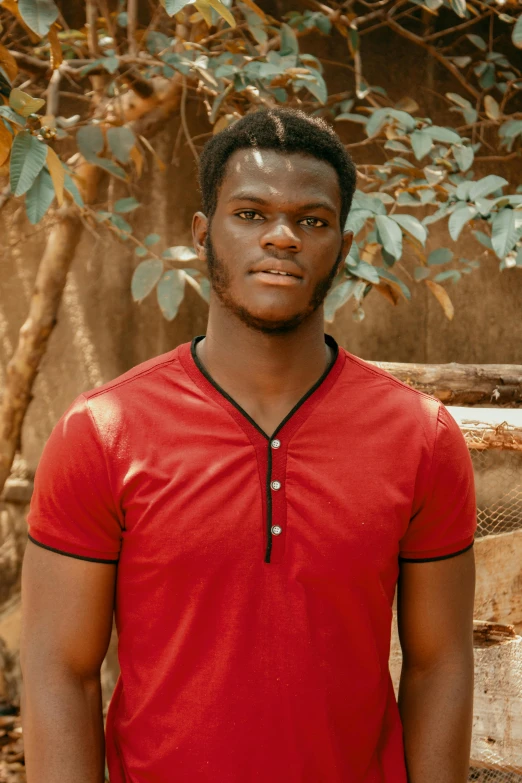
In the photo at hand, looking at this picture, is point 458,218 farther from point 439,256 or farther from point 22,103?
point 22,103

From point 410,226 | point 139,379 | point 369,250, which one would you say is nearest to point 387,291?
point 369,250

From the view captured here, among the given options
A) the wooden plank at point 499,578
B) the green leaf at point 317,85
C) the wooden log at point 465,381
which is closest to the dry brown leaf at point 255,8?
the green leaf at point 317,85

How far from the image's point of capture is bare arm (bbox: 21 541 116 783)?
4.49 feet

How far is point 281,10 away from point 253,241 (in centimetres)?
241

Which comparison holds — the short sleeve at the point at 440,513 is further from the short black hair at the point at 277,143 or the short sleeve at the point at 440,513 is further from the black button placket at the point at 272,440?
the short black hair at the point at 277,143

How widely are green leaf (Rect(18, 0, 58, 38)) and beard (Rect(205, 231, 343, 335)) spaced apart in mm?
944

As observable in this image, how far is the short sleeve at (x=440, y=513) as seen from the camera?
57.6 inches

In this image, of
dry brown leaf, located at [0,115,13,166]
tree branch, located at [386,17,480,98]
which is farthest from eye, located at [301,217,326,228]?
tree branch, located at [386,17,480,98]

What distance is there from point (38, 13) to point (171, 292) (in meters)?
0.89

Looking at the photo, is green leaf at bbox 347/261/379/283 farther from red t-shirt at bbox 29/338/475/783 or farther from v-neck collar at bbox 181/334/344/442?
red t-shirt at bbox 29/338/475/783

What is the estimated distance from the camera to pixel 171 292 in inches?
106

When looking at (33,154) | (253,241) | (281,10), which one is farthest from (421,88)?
(253,241)

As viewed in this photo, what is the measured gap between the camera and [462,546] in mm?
1486

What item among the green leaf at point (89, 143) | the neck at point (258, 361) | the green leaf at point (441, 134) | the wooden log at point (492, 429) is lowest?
the wooden log at point (492, 429)
